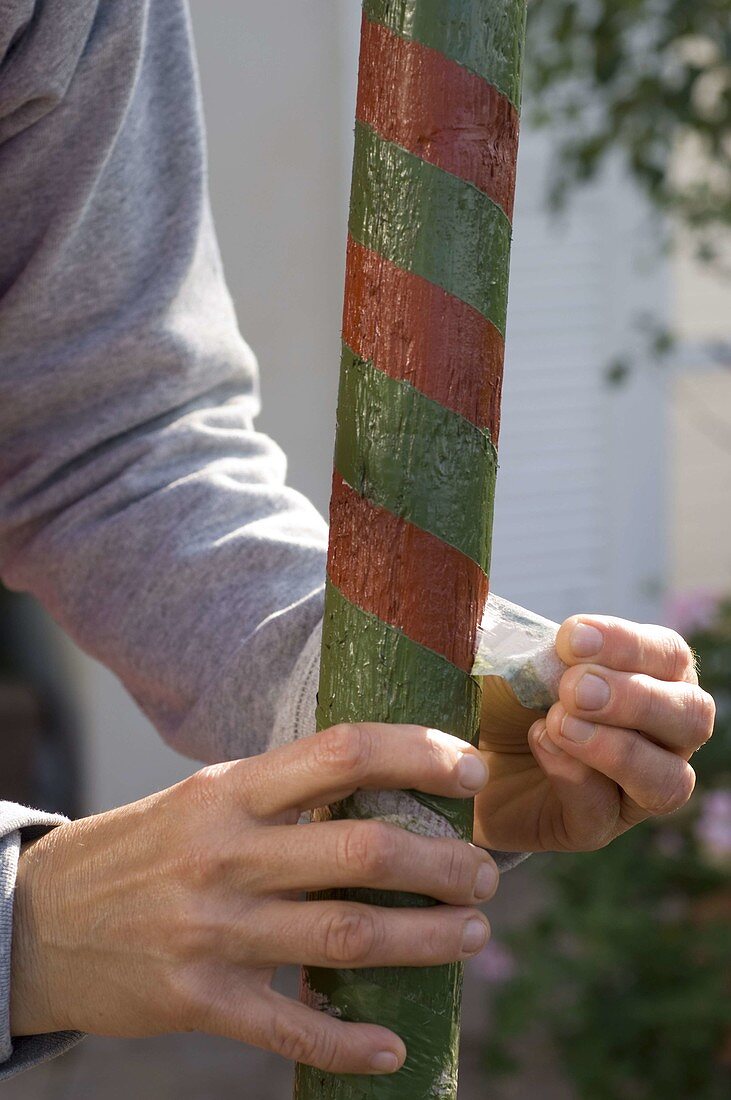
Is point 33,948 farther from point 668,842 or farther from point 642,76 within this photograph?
point 668,842

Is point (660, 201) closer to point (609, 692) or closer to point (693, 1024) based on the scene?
point (693, 1024)

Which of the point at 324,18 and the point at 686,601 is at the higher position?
the point at 324,18

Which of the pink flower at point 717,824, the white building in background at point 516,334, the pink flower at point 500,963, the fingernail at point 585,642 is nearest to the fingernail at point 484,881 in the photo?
the fingernail at point 585,642

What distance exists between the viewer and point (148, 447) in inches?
37.6

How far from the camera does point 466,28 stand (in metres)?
0.61

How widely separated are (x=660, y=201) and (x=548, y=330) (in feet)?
4.93

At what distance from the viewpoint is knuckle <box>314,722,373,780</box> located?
589 mm

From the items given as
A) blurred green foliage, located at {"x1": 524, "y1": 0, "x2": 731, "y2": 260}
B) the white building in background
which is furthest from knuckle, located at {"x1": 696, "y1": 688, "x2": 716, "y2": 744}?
the white building in background

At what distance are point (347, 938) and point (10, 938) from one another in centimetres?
18

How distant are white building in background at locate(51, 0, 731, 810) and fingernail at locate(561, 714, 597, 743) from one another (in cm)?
268

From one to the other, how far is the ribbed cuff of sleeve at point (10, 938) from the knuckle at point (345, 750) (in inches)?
7.5

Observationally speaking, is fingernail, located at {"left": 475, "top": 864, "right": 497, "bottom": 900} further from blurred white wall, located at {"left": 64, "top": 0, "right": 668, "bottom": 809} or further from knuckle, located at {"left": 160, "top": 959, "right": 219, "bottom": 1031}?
blurred white wall, located at {"left": 64, "top": 0, "right": 668, "bottom": 809}

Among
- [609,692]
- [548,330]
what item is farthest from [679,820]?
[609,692]

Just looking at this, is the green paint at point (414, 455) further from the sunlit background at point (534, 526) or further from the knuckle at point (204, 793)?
the sunlit background at point (534, 526)
